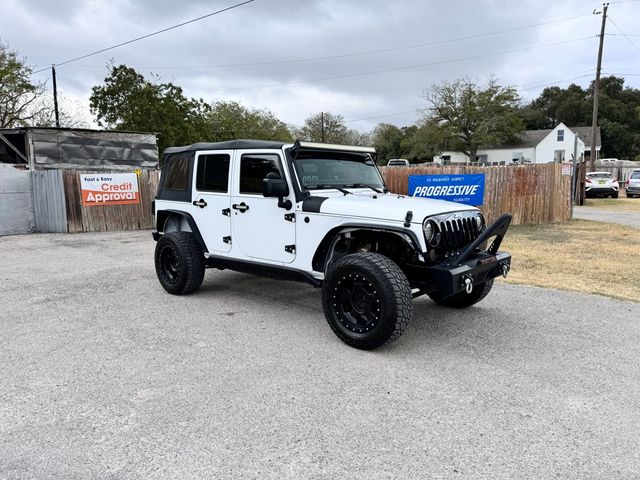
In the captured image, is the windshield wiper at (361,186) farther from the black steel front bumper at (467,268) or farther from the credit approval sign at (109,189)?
the credit approval sign at (109,189)

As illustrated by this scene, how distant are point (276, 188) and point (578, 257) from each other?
6840 millimetres

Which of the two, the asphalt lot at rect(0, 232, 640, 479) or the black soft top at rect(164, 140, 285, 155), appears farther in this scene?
the black soft top at rect(164, 140, 285, 155)

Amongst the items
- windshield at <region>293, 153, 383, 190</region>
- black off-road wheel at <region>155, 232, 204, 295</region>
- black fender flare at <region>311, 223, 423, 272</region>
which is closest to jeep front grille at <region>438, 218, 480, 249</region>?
black fender flare at <region>311, 223, 423, 272</region>

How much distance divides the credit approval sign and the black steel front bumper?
12.3 meters

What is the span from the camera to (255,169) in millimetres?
5473

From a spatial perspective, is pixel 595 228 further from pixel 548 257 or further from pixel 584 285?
pixel 584 285

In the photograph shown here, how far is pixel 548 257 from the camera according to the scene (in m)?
9.00

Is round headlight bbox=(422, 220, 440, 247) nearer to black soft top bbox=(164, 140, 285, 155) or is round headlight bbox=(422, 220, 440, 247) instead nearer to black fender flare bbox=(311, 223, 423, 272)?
black fender flare bbox=(311, 223, 423, 272)

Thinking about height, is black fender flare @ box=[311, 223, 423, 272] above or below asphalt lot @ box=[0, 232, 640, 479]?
above

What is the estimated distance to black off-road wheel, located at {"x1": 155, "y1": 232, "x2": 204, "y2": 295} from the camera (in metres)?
6.09

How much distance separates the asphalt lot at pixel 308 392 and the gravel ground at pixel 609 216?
417 inches

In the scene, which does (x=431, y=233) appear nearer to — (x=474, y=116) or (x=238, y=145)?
(x=238, y=145)

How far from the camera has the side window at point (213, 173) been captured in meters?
5.82

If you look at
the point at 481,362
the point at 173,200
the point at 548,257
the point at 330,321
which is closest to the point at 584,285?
the point at 548,257
